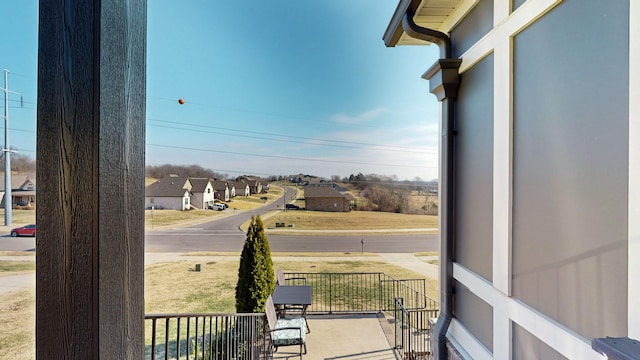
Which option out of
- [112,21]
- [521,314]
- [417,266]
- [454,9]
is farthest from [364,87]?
[112,21]

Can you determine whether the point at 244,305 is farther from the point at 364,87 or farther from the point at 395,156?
the point at 364,87

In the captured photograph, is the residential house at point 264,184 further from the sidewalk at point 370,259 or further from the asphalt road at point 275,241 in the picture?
the sidewalk at point 370,259

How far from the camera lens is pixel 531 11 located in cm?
108

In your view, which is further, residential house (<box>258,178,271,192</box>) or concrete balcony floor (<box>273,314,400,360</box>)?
residential house (<box>258,178,271,192</box>)

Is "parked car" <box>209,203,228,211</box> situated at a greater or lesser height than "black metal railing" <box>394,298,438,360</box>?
greater

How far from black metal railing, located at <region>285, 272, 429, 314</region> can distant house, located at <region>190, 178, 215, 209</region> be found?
2323mm

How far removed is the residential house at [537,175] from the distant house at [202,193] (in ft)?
17.1

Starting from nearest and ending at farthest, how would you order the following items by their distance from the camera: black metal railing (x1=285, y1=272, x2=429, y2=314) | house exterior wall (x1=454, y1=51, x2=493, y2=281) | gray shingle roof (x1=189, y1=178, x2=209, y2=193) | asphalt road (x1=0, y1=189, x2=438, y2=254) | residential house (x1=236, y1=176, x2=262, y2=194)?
house exterior wall (x1=454, y1=51, x2=493, y2=281) → black metal railing (x1=285, y1=272, x2=429, y2=314) → gray shingle roof (x1=189, y1=178, x2=209, y2=193) → asphalt road (x1=0, y1=189, x2=438, y2=254) → residential house (x1=236, y1=176, x2=262, y2=194)

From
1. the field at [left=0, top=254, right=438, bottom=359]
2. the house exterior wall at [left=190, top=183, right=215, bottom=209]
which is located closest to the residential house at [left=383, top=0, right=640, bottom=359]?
the field at [left=0, top=254, right=438, bottom=359]

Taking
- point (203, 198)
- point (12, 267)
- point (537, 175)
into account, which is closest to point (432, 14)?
point (537, 175)

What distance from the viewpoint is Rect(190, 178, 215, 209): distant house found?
5908mm

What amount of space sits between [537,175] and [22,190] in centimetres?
149

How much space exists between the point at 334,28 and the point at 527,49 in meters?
5.52
